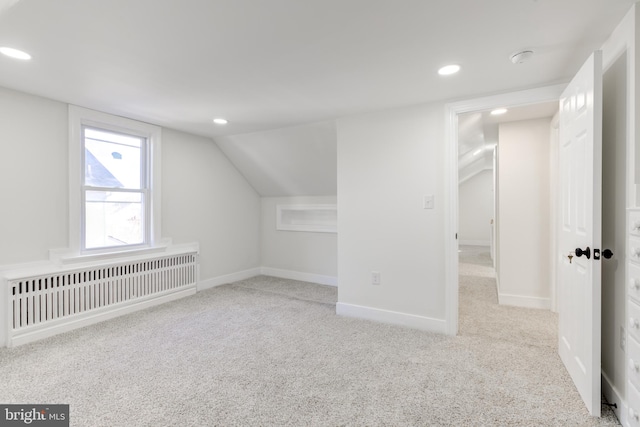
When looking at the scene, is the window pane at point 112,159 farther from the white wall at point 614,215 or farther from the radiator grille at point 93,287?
the white wall at point 614,215

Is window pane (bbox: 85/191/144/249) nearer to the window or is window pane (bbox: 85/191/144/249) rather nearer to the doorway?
the window

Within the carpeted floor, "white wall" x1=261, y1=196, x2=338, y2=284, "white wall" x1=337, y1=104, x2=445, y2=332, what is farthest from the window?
"white wall" x1=337, y1=104, x2=445, y2=332

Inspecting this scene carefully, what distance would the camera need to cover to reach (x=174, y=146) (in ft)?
13.6

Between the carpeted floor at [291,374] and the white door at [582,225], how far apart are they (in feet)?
0.70

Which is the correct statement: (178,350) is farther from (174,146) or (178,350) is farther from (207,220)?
(174,146)

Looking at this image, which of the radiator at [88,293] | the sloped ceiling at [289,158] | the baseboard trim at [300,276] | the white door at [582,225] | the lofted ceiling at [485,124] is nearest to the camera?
the white door at [582,225]

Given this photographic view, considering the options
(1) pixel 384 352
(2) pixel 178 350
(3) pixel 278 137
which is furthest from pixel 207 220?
(1) pixel 384 352

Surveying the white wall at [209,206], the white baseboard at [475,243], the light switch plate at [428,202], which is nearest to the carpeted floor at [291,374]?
the light switch plate at [428,202]

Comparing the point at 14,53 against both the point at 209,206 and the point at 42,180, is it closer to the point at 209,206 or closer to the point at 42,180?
the point at 42,180

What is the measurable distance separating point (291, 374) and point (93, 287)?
7.68 ft

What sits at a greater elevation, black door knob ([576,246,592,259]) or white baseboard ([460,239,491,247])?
black door knob ([576,246,592,259])

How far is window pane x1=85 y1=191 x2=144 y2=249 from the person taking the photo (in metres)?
3.40

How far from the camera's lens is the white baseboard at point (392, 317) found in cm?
299

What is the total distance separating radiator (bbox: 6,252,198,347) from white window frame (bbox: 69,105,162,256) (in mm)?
236
